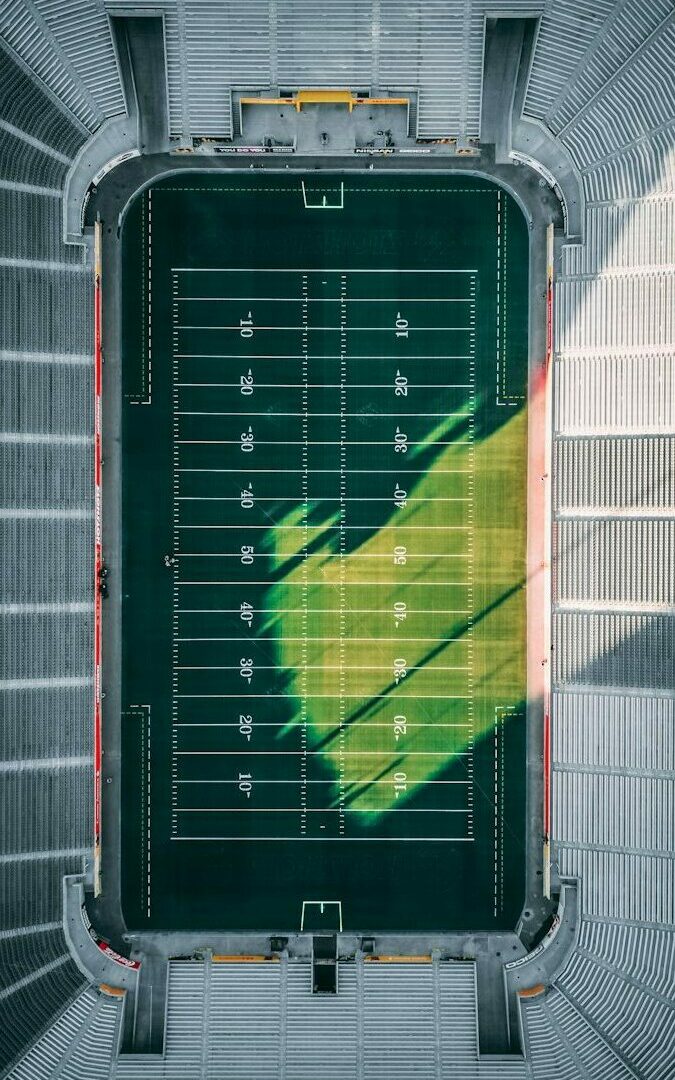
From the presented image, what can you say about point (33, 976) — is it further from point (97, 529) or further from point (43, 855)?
point (97, 529)

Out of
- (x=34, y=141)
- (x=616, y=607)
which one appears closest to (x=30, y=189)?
(x=34, y=141)

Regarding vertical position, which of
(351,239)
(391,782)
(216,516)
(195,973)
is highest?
(351,239)

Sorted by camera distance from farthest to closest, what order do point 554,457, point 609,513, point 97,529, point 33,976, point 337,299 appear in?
point 337,299, point 97,529, point 554,457, point 609,513, point 33,976

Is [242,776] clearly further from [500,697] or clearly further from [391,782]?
[500,697]

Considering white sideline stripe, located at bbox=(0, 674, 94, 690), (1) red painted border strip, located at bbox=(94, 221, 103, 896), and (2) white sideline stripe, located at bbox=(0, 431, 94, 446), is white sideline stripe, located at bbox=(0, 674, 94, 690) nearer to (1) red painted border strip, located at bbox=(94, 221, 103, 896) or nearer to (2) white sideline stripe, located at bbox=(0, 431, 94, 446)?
(1) red painted border strip, located at bbox=(94, 221, 103, 896)

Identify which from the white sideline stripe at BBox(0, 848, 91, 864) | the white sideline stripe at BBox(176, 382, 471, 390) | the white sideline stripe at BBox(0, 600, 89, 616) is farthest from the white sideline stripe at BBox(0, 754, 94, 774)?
the white sideline stripe at BBox(176, 382, 471, 390)

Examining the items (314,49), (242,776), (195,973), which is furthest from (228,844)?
(314,49)

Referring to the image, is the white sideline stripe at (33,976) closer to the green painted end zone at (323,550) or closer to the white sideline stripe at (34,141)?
the green painted end zone at (323,550)
